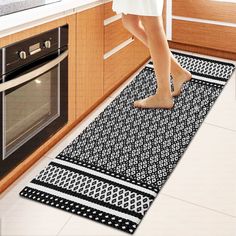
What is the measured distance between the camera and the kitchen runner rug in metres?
1.74

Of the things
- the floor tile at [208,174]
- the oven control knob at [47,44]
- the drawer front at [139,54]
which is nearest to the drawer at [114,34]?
the drawer front at [139,54]

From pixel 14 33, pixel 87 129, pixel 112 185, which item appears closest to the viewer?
pixel 14 33

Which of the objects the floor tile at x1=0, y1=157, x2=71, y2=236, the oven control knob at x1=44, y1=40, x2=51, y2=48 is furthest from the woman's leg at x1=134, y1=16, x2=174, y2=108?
the floor tile at x1=0, y1=157, x2=71, y2=236

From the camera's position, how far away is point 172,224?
64.1 inches

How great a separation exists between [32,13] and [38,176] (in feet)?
2.43

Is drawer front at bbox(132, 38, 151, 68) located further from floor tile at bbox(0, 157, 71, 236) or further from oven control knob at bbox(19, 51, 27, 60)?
floor tile at bbox(0, 157, 71, 236)

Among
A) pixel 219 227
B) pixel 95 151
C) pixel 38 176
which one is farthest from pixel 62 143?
pixel 219 227

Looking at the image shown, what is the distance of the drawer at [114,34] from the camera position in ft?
8.05

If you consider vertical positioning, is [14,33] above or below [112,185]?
above

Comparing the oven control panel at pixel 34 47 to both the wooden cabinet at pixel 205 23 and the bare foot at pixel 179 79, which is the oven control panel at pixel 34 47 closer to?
the bare foot at pixel 179 79

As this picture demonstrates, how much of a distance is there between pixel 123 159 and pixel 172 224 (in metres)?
0.53

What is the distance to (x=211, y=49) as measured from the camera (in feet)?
11.6

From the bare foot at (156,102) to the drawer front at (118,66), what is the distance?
0.22 meters

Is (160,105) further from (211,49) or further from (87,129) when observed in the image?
(211,49)
